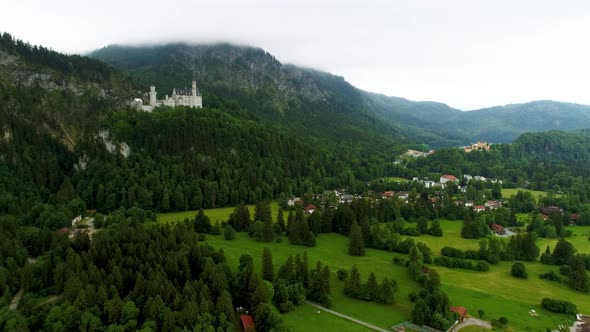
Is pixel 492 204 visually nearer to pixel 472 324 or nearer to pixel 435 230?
pixel 435 230

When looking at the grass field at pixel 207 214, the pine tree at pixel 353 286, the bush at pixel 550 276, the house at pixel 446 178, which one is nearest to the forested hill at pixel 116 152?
the grass field at pixel 207 214

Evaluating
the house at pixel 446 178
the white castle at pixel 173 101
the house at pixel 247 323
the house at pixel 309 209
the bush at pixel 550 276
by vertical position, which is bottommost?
the house at pixel 247 323

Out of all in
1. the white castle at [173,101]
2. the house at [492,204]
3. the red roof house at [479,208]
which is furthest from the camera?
the white castle at [173,101]

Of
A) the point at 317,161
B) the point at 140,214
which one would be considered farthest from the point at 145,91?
the point at 140,214

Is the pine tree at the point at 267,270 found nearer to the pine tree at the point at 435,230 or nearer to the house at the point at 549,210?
the pine tree at the point at 435,230

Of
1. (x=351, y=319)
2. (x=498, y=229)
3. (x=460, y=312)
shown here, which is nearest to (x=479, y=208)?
(x=498, y=229)

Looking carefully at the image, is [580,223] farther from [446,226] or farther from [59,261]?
[59,261]

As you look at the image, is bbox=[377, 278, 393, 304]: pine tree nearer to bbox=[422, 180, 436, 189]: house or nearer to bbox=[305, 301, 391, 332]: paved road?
bbox=[305, 301, 391, 332]: paved road
